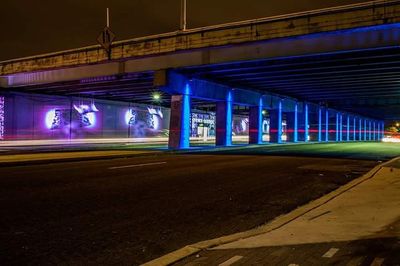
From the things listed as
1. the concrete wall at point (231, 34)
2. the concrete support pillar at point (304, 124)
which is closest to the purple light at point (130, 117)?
the concrete wall at point (231, 34)

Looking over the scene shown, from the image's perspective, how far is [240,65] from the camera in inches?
1189

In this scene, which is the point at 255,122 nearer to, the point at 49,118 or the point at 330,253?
the point at 49,118

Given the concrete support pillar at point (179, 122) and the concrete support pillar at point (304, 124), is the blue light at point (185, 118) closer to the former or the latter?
the concrete support pillar at point (179, 122)

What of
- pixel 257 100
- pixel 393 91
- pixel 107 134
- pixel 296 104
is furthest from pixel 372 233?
pixel 296 104

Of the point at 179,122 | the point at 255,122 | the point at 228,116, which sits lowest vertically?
the point at 179,122

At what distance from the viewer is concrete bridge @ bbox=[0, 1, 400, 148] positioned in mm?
24531

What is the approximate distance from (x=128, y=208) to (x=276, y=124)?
4545cm

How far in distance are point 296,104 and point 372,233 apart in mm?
51863

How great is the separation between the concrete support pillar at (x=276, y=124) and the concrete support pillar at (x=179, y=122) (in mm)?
21101

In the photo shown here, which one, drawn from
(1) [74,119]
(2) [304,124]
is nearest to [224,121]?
(1) [74,119]

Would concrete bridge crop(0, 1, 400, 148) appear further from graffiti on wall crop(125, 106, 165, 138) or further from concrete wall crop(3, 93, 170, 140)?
graffiti on wall crop(125, 106, 165, 138)

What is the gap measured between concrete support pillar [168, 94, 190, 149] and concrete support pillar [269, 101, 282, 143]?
69.2 ft

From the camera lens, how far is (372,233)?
21.8 ft

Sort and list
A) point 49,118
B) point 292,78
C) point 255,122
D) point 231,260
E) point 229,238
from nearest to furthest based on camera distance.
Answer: point 231,260 < point 229,238 < point 292,78 < point 49,118 < point 255,122
